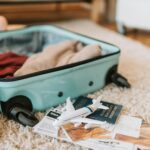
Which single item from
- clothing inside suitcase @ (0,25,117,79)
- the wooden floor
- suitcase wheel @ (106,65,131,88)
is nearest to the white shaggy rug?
suitcase wheel @ (106,65,131,88)

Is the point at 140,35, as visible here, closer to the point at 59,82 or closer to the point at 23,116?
the point at 59,82

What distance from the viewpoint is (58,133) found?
84 centimetres

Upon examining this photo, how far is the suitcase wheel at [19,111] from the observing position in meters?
0.85

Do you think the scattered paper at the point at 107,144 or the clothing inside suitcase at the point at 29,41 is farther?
the clothing inside suitcase at the point at 29,41

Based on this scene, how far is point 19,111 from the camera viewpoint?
33.6 inches

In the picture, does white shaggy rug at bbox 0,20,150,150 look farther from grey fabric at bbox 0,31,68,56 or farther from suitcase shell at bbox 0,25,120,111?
grey fabric at bbox 0,31,68,56

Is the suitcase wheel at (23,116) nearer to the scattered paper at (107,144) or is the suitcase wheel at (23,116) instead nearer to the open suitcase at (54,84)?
the open suitcase at (54,84)

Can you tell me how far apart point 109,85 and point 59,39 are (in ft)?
1.43

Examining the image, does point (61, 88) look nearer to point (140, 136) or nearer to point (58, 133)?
point (58, 133)

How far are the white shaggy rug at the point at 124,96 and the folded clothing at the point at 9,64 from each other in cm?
16

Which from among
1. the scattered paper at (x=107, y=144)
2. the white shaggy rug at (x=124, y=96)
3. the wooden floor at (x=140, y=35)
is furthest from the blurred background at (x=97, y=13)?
the scattered paper at (x=107, y=144)

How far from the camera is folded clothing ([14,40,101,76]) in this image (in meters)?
1.03

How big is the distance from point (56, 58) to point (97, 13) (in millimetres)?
1473

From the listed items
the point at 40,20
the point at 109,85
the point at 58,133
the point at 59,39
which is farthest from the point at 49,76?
the point at 40,20
